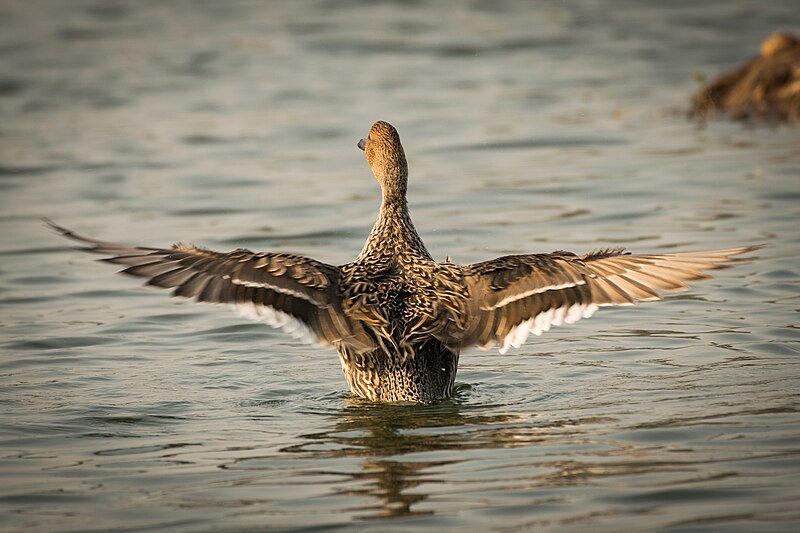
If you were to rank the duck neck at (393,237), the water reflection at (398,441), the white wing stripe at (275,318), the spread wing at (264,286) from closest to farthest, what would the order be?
1. the water reflection at (398,441)
2. the spread wing at (264,286)
3. the white wing stripe at (275,318)
4. the duck neck at (393,237)

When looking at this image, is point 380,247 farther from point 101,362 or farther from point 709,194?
point 709,194

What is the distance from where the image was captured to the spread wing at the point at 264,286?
6703mm

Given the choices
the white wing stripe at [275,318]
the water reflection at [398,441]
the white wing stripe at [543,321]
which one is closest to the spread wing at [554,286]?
the white wing stripe at [543,321]

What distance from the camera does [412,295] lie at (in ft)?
23.4

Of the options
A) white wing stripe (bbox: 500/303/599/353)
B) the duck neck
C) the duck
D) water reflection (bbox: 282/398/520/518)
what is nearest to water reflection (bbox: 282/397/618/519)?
water reflection (bbox: 282/398/520/518)

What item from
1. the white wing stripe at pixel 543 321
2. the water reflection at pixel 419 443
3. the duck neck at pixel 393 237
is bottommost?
the water reflection at pixel 419 443

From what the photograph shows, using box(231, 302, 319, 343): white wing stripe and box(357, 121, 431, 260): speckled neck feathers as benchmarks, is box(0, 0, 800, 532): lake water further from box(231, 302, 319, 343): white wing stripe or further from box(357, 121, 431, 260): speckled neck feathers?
box(357, 121, 431, 260): speckled neck feathers

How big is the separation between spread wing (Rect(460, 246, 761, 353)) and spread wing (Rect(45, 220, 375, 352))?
68cm

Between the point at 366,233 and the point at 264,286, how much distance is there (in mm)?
4746

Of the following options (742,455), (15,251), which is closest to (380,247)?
(742,455)

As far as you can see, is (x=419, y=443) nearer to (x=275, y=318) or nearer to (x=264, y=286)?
(x=275, y=318)

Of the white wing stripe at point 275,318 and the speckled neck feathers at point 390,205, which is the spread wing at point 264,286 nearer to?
the white wing stripe at point 275,318

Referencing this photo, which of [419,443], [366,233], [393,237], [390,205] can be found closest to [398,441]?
[419,443]

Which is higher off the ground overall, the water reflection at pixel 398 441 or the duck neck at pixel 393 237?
the duck neck at pixel 393 237
